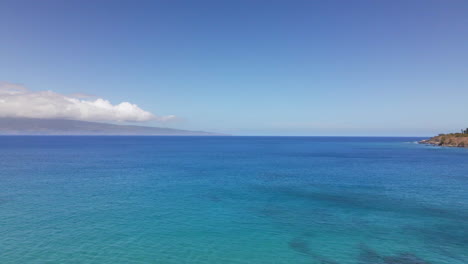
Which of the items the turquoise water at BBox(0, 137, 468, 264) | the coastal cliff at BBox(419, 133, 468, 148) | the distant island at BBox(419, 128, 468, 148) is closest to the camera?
the turquoise water at BBox(0, 137, 468, 264)

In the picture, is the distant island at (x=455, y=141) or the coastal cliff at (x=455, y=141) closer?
the coastal cliff at (x=455, y=141)

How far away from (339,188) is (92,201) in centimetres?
4023

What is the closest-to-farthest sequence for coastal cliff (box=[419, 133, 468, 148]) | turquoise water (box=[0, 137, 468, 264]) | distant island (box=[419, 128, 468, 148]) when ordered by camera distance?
1. turquoise water (box=[0, 137, 468, 264])
2. coastal cliff (box=[419, 133, 468, 148])
3. distant island (box=[419, 128, 468, 148])

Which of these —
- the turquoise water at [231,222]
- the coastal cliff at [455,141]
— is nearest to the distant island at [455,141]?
the coastal cliff at [455,141]

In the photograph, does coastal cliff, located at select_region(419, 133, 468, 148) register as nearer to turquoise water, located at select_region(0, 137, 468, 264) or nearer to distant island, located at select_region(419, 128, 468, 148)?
distant island, located at select_region(419, 128, 468, 148)

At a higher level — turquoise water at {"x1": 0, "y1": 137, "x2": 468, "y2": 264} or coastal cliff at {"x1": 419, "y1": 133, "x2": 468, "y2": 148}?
coastal cliff at {"x1": 419, "y1": 133, "x2": 468, "y2": 148}

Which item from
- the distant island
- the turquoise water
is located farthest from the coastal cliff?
the turquoise water

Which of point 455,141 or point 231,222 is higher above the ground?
point 455,141

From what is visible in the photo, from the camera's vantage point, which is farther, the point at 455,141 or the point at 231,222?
the point at 455,141

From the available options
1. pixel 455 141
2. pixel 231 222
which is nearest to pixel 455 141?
pixel 455 141

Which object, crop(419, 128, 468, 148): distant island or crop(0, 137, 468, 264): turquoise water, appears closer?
crop(0, 137, 468, 264): turquoise water

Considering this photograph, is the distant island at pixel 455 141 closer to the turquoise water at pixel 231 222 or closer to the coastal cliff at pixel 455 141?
the coastal cliff at pixel 455 141

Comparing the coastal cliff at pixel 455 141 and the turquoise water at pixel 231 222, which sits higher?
the coastal cliff at pixel 455 141

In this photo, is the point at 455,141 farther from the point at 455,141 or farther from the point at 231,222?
the point at 231,222
